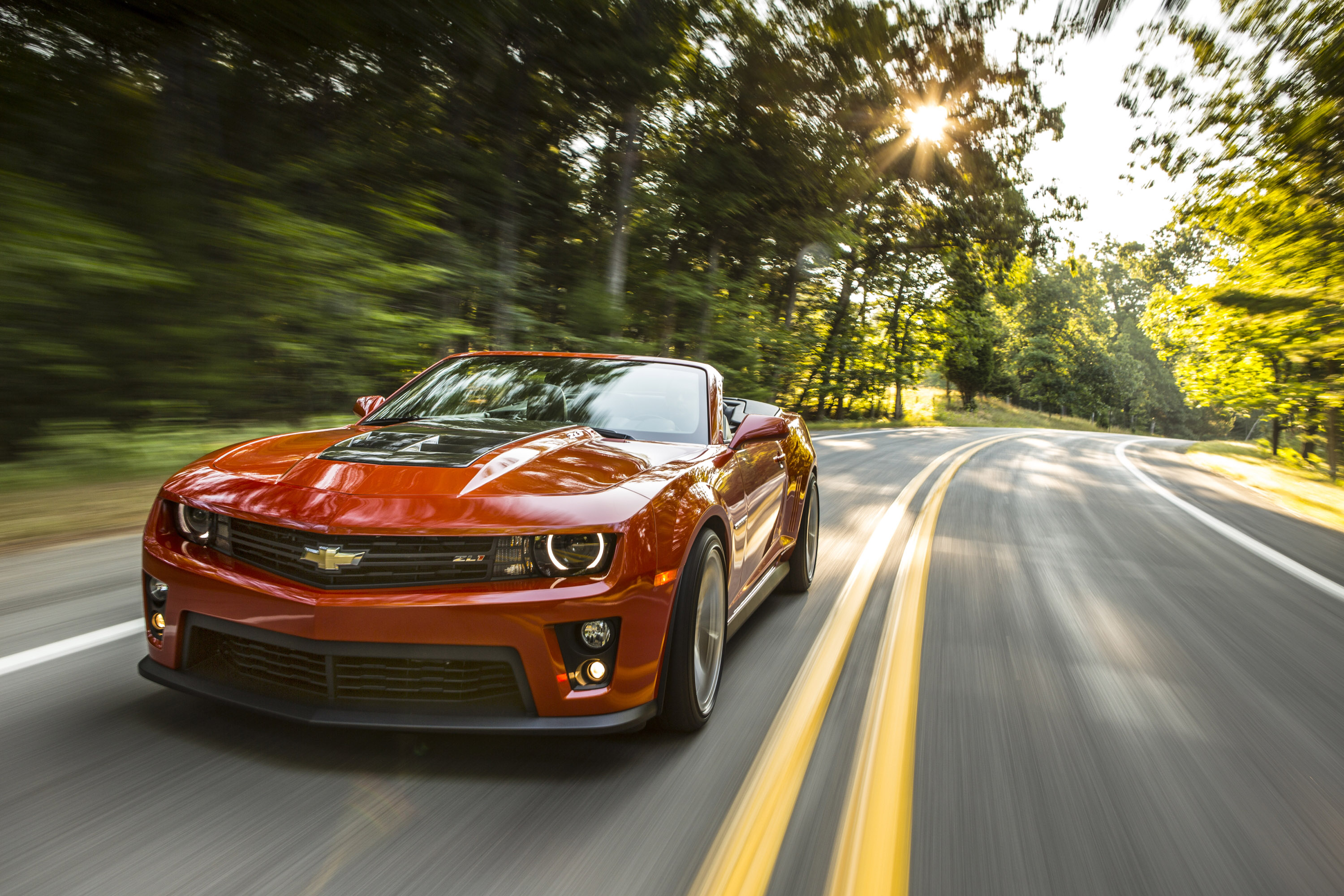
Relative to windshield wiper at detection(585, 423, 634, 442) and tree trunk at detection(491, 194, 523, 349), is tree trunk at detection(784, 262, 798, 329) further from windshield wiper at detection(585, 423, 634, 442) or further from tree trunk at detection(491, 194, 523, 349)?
windshield wiper at detection(585, 423, 634, 442)

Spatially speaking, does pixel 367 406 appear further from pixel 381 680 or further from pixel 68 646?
pixel 381 680

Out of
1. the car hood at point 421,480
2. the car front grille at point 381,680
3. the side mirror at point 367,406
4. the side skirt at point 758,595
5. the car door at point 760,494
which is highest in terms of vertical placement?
the side mirror at point 367,406

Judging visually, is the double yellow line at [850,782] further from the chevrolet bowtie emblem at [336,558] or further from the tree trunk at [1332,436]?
the tree trunk at [1332,436]

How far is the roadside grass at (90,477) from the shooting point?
18.5 ft

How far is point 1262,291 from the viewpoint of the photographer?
1387cm

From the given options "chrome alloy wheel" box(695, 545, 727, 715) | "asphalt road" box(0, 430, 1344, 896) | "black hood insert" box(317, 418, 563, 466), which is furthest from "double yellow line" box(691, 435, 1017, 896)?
"black hood insert" box(317, 418, 563, 466)

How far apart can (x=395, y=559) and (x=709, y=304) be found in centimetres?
1849

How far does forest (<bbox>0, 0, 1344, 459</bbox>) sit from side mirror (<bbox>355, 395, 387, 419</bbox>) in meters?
3.63

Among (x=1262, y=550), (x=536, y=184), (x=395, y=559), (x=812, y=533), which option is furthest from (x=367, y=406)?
(x=536, y=184)

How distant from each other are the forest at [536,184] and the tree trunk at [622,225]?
0.25 feet

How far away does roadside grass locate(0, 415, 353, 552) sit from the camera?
5.63 meters

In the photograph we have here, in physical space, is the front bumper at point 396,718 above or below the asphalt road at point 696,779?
above

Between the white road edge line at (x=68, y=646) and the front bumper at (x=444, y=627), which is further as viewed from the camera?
the white road edge line at (x=68, y=646)

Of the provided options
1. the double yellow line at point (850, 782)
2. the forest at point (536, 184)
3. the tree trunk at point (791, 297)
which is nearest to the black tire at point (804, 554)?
the double yellow line at point (850, 782)
